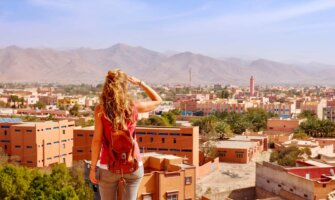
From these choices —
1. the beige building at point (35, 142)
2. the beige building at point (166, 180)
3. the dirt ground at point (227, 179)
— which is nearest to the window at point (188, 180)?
the beige building at point (166, 180)

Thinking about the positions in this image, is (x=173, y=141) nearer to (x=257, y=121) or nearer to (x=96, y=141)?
(x=257, y=121)

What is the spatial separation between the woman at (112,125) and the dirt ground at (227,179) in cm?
2020

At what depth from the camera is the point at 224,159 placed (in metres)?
32.1

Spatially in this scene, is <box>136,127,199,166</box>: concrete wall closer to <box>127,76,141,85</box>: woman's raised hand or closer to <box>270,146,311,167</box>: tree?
<box>270,146,311,167</box>: tree

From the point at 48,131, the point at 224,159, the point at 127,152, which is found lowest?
the point at 224,159

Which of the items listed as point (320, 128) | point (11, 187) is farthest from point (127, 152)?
point (320, 128)

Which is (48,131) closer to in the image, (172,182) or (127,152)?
(172,182)

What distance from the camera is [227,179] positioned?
87.4ft

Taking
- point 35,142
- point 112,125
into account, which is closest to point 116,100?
point 112,125

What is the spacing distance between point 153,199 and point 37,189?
4.46 meters

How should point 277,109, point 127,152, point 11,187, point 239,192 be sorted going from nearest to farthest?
point 127,152, point 11,187, point 239,192, point 277,109

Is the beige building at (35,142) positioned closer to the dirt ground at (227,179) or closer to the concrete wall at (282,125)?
the dirt ground at (227,179)

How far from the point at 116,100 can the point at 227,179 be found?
24.8m

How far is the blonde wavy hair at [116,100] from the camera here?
2.53 m
